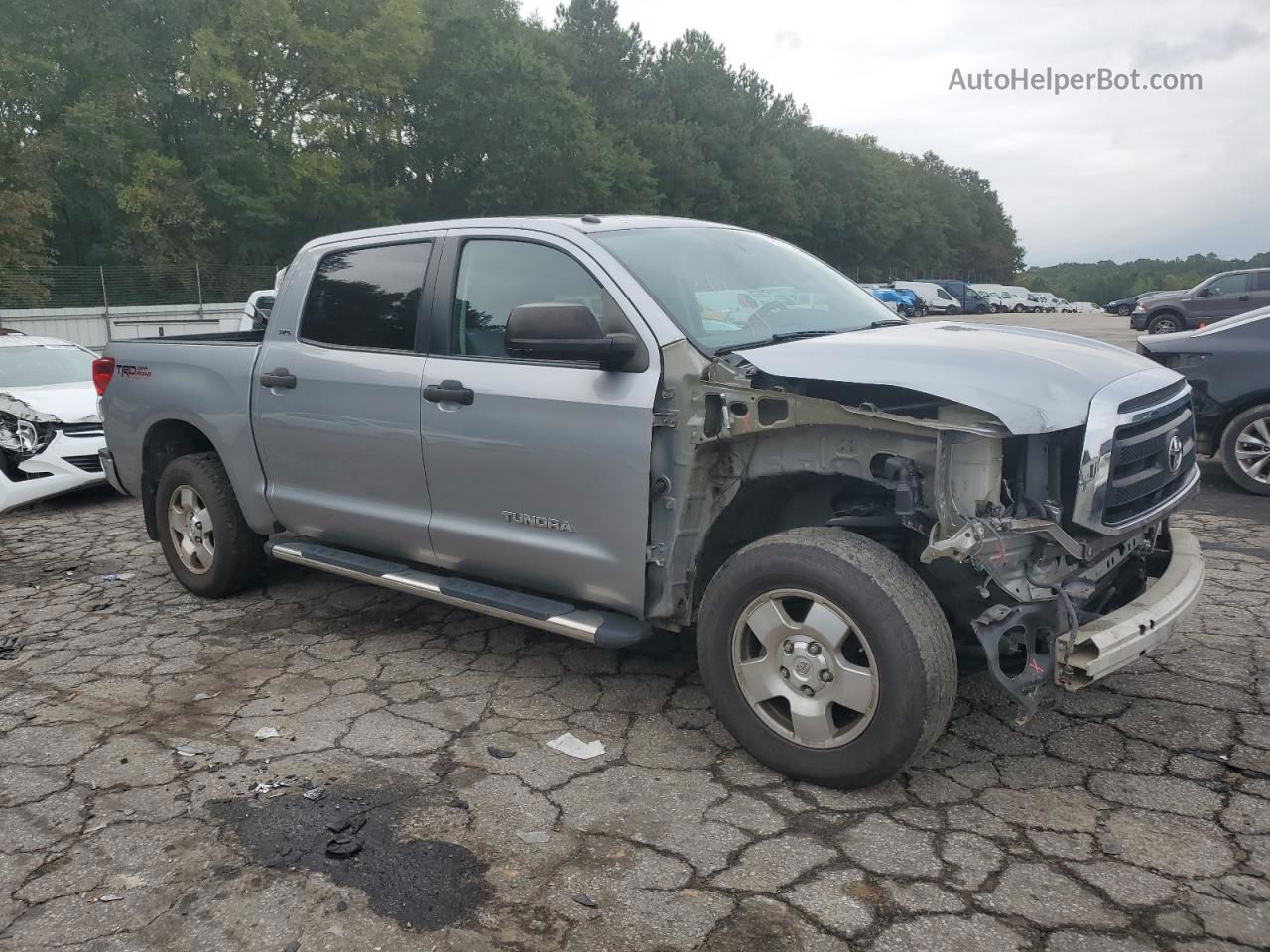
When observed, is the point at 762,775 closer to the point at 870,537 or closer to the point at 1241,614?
the point at 870,537

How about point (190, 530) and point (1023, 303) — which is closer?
point (190, 530)

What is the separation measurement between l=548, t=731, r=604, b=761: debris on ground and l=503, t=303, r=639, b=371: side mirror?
138 centimetres

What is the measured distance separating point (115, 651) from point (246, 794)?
185 cm

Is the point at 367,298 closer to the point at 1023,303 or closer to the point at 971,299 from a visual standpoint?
the point at 971,299

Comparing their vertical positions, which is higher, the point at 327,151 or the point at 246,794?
the point at 327,151

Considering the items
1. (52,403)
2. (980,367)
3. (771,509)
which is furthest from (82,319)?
(980,367)

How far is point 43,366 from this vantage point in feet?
31.2

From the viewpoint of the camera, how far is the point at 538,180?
44250mm

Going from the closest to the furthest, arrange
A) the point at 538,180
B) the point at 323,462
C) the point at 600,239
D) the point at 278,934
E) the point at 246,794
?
the point at 278,934 < the point at 246,794 < the point at 600,239 < the point at 323,462 < the point at 538,180

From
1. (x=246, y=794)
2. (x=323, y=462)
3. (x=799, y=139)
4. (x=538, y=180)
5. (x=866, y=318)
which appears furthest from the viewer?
(x=799, y=139)

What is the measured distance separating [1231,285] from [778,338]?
22.2m

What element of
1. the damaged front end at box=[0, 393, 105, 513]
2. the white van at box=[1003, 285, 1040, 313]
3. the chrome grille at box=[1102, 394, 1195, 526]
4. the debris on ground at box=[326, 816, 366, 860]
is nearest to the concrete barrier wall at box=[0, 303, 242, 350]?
the damaged front end at box=[0, 393, 105, 513]

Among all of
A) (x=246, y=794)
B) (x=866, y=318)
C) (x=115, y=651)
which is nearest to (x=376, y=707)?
(x=246, y=794)

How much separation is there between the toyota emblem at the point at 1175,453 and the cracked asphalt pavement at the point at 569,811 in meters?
0.93
